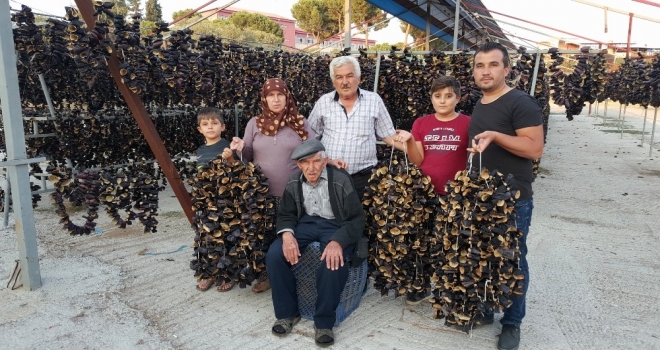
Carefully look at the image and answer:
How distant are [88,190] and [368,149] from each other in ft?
7.11

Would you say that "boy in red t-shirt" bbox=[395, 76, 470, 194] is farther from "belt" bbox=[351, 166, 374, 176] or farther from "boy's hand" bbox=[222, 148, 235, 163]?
"boy's hand" bbox=[222, 148, 235, 163]

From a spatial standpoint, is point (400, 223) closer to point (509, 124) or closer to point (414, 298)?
point (414, 298)

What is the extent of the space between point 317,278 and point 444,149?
4.11ft

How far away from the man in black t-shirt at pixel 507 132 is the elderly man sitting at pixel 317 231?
940mm

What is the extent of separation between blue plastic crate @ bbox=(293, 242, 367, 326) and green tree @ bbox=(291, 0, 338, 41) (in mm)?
42867

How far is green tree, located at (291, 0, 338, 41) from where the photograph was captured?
4412cm

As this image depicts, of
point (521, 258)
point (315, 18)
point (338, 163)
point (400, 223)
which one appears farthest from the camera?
point (315, 18)

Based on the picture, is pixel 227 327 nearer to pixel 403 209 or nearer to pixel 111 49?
pixel 403 209

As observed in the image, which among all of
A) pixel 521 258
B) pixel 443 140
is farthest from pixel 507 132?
pixel 521 258

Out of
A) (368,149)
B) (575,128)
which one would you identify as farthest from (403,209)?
(575,128)

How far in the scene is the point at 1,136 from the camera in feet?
20.2

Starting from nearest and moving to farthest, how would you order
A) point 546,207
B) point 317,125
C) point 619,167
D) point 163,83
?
point 317,125
point 163,83
point 546,207
point 619,167

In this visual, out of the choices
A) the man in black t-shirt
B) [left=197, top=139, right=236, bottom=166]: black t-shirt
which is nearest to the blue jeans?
the man in black t-shirt

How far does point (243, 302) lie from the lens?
3.51 meters
